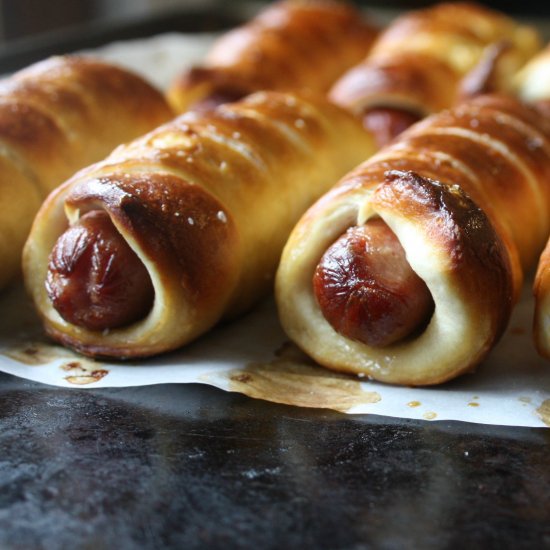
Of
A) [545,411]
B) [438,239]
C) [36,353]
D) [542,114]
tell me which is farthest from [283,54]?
[545,411]

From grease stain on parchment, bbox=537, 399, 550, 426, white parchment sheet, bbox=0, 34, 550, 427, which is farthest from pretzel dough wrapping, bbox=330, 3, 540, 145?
grease stain on parchment, bbox=537, 399, 550, 426

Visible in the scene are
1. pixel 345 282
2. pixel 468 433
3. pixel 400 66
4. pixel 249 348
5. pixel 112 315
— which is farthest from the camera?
pixel 400 66

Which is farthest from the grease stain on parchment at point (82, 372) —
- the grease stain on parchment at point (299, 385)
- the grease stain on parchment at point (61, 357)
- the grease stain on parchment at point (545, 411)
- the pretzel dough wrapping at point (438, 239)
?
the grease stain on parchment at point (545, 411)

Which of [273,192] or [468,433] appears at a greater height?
[273,192]

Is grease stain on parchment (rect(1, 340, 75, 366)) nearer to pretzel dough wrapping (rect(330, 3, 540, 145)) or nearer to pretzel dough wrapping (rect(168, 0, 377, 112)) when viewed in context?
pretzel dough wrapping (rect(168, 0, 377, 112))

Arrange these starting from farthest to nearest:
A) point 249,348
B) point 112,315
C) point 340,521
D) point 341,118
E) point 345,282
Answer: point 341,118 < point 249,348 < point 112,315 < point 345,282 < point 340,521

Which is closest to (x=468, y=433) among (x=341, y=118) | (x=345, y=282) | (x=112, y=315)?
(x=345, y=282)

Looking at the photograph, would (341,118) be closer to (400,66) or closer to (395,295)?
(400,66)
